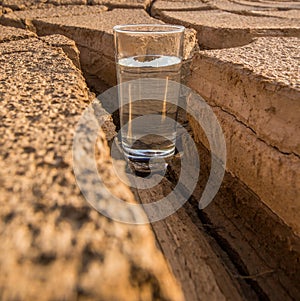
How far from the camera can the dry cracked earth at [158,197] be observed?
1.20 ft

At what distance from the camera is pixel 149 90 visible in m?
1.02

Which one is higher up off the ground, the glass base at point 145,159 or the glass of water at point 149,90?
the glass of water at point 149,90

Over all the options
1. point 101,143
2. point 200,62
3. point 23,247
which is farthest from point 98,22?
point 23,247

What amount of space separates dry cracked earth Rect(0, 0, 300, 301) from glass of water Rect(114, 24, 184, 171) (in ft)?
0.24

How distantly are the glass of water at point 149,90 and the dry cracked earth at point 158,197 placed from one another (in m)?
0.07

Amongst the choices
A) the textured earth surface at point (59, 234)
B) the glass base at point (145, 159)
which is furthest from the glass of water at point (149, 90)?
the textured earth surface at point (59, 234)

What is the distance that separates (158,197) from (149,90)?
11.5 inches

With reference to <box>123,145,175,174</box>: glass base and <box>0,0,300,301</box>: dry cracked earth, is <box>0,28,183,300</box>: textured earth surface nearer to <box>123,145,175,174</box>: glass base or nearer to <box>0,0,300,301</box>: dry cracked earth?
<box>0,0,300,301</box>: dry cracked earth

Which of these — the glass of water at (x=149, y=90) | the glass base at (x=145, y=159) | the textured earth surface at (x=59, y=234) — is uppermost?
the textured earth surface at (x=59, y=234)

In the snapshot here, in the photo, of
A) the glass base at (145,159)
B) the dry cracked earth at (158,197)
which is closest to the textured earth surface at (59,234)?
the dry cracked earth at (158,197)

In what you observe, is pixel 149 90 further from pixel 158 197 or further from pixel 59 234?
Result: pixel 59 234

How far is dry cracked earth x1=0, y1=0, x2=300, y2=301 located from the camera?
366 mm

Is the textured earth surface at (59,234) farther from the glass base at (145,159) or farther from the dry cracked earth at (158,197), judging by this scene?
the glass base at (145,159)

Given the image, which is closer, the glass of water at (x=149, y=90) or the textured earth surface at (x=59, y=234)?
the textured earth surface at (x=59, y=234)
